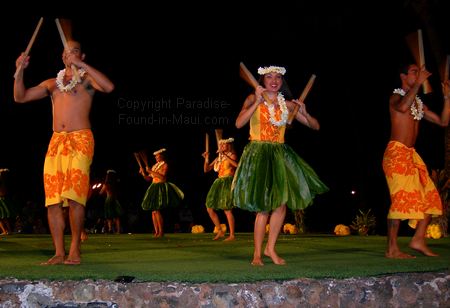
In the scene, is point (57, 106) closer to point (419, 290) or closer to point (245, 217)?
point (419, 290)

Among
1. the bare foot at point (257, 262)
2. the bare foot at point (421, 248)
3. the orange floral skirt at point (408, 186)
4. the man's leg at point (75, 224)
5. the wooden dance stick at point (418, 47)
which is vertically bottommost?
the bare foot at point (257, 262)

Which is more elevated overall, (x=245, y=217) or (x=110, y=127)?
(x=110, y=127)

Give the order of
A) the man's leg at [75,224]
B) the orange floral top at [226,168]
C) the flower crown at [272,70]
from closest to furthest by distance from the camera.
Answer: the man's leg at [75,224] < the flower crown at [272,70] < the orange floral top at [226,168]

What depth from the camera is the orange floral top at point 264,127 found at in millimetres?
5113

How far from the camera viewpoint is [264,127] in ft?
16.8

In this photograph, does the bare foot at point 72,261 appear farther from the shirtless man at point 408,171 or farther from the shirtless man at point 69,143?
the shirtless man at point 408,171

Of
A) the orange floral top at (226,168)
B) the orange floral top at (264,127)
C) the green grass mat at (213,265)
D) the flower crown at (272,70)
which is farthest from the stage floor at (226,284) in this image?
the orange floral top at (226,168)

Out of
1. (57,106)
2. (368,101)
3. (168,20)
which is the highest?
(168,20)

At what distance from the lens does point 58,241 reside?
4.92 meters

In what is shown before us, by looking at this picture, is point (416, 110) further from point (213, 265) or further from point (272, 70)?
point (213, 265)

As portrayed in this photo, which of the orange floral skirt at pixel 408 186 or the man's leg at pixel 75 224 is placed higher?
the orange floral skirt at pixel 408 186

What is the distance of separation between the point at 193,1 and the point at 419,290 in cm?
839

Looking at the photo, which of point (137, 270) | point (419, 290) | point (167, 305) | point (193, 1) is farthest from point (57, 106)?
point (193, 1)

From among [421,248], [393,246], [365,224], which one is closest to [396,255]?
[393,246]
